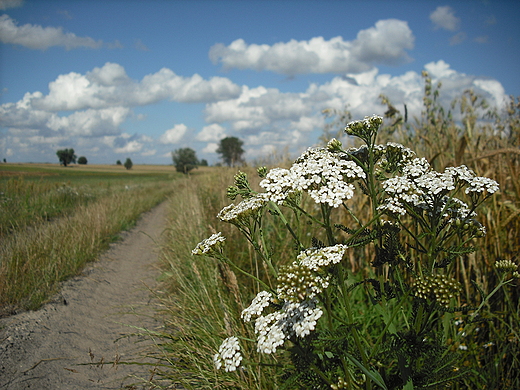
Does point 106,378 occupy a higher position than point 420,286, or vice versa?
point 420,286

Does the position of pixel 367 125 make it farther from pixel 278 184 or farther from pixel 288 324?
pixel 288 324

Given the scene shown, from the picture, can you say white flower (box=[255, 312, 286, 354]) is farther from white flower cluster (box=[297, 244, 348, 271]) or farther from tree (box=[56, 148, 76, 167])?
tree (box=[56, 148, 76, 167])

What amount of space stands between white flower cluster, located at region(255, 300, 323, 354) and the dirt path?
5.06ft

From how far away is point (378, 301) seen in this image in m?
1.87

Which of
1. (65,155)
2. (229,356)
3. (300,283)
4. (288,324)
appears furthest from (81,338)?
(65,155)

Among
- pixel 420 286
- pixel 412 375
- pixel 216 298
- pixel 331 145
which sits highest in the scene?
pixel 331 145

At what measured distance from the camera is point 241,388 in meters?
2.53

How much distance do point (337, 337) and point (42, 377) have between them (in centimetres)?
317

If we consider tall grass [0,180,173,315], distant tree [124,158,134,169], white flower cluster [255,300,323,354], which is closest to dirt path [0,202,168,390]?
tall grass [0,180,173,315]

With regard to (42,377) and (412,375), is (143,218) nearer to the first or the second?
(42,377)

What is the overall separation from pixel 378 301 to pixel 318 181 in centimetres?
86

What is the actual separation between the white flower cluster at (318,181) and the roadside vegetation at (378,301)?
103 millimetres

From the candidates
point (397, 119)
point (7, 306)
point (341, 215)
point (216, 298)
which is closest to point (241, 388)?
point (216, 298)

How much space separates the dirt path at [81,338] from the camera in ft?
10.1
